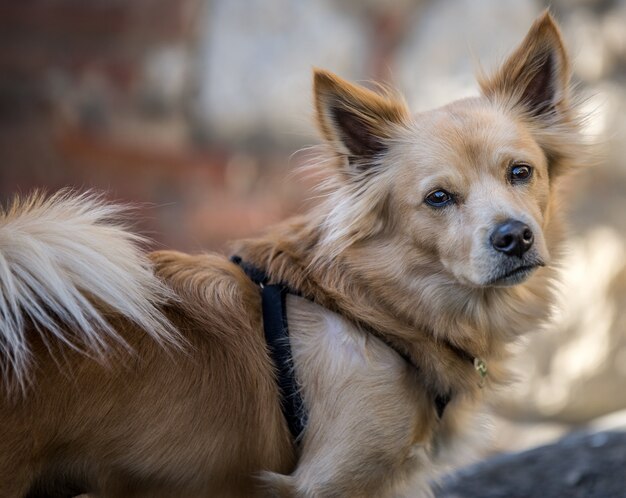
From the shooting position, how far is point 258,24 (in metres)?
5.54

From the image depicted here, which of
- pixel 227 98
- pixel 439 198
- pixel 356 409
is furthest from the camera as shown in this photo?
pixel 227 98

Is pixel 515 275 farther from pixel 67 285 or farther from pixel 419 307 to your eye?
pixel 67 285

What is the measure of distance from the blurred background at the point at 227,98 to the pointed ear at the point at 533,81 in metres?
2.23

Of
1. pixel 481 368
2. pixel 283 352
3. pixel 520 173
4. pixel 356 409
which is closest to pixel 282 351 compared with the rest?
pixel 283 352

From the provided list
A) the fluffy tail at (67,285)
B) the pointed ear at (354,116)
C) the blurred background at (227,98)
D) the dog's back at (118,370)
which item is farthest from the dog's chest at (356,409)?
the blurred background at (227,98)

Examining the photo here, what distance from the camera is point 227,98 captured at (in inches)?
220

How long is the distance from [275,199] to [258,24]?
3.70 ft

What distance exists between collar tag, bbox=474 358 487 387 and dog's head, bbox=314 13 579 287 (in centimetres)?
28

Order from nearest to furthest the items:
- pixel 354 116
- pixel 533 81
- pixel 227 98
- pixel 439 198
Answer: pixel 439 198, pixel 354 116, pixel 533 81, pixel 227 98

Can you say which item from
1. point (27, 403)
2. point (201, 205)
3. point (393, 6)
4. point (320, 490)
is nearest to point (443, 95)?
point (393, 6)

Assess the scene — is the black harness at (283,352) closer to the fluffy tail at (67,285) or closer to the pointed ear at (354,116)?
the fluffy tail at (67,285)

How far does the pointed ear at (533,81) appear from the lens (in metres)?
3.02

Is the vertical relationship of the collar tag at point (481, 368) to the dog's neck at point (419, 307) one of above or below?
below

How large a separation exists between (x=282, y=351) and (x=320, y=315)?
172mm
